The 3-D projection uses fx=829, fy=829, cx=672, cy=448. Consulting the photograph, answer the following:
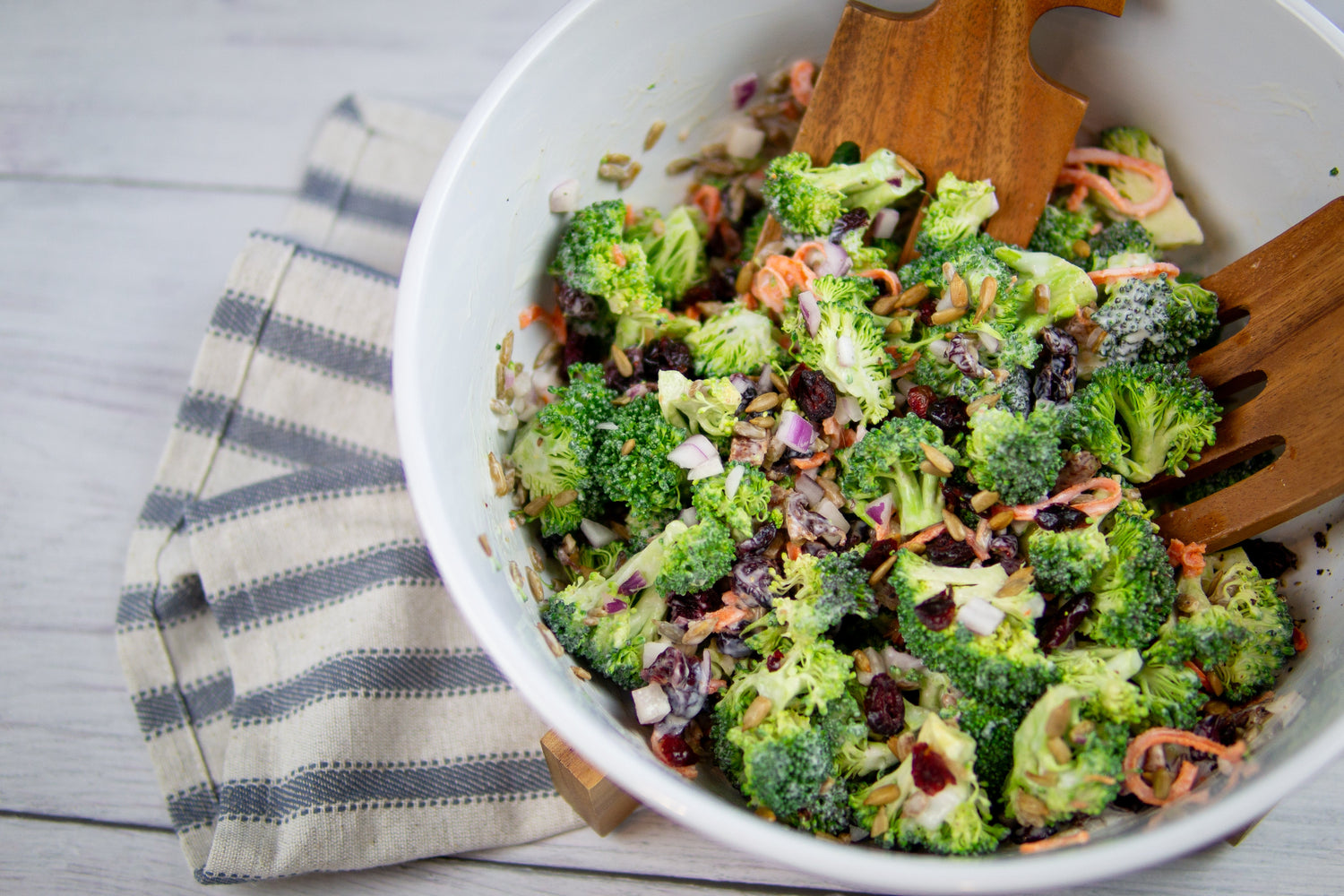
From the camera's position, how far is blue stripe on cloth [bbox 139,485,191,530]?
2.70 m

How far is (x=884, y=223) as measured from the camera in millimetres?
2293

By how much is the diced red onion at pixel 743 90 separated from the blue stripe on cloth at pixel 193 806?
8.41ft

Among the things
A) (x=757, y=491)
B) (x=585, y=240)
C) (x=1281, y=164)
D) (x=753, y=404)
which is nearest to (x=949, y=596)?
(x=757, y=491)

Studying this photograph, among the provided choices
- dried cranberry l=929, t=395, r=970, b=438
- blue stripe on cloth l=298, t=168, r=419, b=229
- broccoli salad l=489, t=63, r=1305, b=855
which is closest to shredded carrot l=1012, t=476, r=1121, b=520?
broccoli salad l=489, t=63, r=1305, b=855

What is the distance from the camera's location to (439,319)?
1.77 metres

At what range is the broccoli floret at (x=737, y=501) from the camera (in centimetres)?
191

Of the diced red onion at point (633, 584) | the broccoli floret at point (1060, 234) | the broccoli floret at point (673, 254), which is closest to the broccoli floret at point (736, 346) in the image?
the broccoli floret at point (673, 254)

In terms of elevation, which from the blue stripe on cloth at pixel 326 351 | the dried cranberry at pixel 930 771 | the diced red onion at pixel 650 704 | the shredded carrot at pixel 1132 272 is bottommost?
the blue stripe on cloth at pixel 326 351

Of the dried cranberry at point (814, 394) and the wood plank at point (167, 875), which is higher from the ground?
the dried cranberry at point (814, 394)

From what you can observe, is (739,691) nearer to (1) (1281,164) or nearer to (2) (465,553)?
(2) (465,553)

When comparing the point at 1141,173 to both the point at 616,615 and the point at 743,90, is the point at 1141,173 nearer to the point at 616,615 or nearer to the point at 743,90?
the point at 743,90

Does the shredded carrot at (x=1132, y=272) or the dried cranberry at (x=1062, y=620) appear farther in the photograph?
the shredded carrot at (x=1132, y=272)

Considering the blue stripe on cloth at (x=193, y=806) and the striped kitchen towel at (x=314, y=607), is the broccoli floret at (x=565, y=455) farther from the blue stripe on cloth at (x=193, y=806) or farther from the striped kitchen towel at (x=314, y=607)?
the blue stripe on cloth at (x=193, y=806)

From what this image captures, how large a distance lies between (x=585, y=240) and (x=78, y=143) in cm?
247
